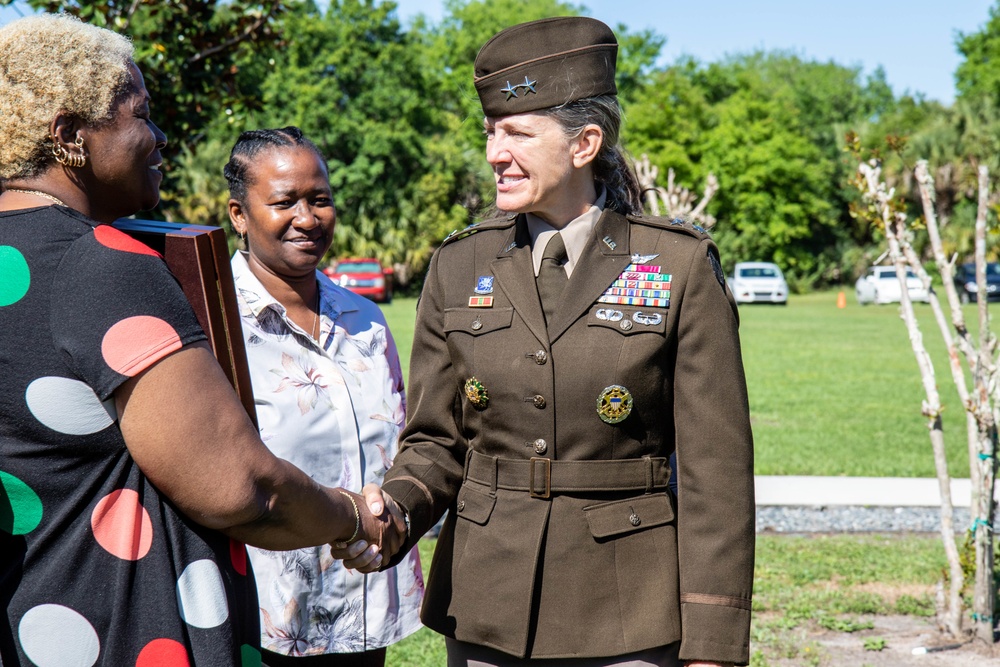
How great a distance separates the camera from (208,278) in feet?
6.79

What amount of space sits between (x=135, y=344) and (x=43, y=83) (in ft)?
1.76

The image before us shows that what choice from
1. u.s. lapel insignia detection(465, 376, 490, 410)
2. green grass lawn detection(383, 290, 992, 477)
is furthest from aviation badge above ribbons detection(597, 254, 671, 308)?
green grass lawn detection(383, 290, 992, 477)

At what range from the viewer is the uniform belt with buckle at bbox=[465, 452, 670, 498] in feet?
8.09

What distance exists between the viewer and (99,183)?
201cm

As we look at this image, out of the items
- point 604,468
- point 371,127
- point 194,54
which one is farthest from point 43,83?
point 371,127

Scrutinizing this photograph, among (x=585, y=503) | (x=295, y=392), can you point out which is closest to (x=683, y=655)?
(x=585, y=503)

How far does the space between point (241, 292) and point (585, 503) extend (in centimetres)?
148

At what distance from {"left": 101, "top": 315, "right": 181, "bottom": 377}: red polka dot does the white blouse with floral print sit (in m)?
1.30

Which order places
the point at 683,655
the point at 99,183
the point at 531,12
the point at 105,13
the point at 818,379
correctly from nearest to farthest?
the point at 99,183, the point at 683,655, the point at 105,13, the point at 818,379, the point at 531,12

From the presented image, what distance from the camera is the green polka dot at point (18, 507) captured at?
1847mm

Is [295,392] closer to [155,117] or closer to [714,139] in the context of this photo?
[155,117]

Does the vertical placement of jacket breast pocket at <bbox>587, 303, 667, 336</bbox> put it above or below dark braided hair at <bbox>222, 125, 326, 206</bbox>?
below

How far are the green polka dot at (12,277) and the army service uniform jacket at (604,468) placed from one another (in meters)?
1.11

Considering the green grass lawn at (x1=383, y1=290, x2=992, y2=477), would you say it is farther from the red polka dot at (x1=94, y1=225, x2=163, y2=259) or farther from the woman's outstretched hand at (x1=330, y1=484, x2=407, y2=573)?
the red polka dot at (x1=94, y1=225, x2=163, y2=259)
